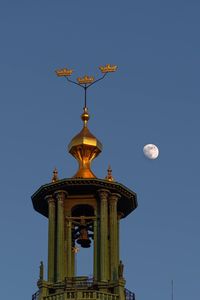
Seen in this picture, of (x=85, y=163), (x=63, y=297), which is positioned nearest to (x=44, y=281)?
(x=63, y=297)

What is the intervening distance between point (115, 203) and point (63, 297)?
7.26 meters

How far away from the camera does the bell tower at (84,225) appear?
84.8m

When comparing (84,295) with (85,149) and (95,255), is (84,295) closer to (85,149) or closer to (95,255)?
(95,255)

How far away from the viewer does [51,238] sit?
8731cm

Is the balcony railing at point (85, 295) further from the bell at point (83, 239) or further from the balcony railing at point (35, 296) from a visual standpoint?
the bell at point (83, 239)

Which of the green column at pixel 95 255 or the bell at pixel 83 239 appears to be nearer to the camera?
the green column at pixel 95 255

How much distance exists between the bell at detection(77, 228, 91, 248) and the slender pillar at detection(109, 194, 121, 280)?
6.41ft

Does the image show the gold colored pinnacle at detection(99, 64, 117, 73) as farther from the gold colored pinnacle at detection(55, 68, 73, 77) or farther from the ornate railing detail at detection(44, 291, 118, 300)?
the ornate railing detail at detection(44, 291, 118, 300)

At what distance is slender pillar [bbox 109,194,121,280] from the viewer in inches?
3379

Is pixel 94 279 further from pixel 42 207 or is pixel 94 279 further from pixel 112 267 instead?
pixel 42 207

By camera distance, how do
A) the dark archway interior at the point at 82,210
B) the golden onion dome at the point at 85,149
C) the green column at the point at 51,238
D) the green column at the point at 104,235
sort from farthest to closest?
the golden onion dome at the point at 85,149 → the dark archway interior at the point at 82,210 → the green column at the point at 51,238 → the green column at the point at 104,235

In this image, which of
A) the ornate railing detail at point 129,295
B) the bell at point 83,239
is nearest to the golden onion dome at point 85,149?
the bell at point 83,239

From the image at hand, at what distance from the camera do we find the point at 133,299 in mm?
85750

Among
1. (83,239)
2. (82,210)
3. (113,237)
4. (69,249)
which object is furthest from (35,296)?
(82,210)
